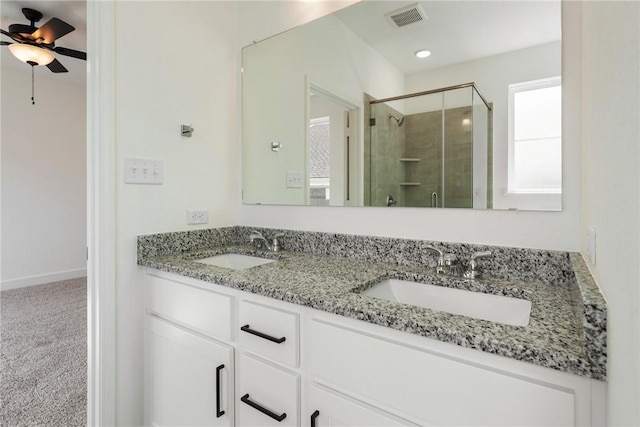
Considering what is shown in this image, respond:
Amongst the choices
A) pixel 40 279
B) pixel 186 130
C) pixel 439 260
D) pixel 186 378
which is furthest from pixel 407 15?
pixel 40 279

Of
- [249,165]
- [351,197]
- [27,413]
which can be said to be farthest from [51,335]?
[351,197]

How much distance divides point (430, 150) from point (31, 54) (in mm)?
3364

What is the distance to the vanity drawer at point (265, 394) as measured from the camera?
97 centimetres

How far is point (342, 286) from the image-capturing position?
1039 mm

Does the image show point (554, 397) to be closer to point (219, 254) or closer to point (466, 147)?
point (466, 147)

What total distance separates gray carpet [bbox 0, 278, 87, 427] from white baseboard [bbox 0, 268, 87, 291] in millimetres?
225

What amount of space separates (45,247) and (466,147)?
488 cm

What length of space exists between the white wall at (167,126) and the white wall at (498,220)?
0.55 m

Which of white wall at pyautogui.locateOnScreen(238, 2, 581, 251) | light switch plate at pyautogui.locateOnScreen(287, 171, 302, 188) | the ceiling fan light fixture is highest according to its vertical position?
the ceiling fan light fixture

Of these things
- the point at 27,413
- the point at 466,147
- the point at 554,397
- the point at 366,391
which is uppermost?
the point at 466,147

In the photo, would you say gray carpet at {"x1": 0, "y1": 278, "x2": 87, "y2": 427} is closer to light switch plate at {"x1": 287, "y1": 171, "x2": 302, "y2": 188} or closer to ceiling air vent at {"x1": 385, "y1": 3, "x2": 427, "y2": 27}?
light switch plate at {"x1": 287, "y1": 171, "x2": 302, "y2": 188}

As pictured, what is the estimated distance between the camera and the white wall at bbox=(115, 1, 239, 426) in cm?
145

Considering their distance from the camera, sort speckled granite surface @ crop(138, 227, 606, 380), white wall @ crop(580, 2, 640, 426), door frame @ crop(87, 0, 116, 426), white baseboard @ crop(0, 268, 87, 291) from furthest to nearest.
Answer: white baseboard @ crop(0, 268, 87, 291) → door frame @ crop(87, 0, 116, 426) → speckled granite surface @ crop(138, 227, 606, 380) → white wall @ crop(580, 2, 640, 426)

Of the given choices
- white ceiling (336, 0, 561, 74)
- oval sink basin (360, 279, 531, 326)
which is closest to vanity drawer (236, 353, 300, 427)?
oval sink basin (360, 279, 531, 326)
